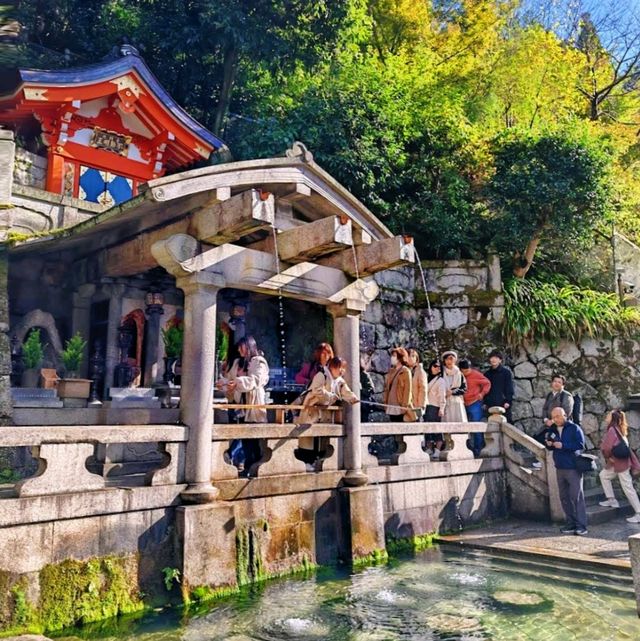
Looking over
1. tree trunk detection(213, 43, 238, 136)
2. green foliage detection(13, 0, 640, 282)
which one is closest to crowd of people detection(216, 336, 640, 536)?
green foliage detection(13, 0, 640, 282)

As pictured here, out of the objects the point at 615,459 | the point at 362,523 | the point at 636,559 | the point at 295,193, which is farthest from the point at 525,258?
the point at 636,559

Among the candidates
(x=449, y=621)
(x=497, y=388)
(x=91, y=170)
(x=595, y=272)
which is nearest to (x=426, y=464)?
(x=497, y=388)

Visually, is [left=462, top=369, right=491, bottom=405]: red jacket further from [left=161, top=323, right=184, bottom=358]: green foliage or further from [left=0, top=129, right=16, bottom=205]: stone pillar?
[left=0, top=129, right=16, bottom=205]: stone pillar

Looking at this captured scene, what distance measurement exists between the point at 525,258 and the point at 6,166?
13092 mm

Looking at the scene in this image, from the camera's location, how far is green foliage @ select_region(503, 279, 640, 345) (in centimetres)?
1577

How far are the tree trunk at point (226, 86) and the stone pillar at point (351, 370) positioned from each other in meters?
11.6

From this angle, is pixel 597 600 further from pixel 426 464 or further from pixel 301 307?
pixel 301 307

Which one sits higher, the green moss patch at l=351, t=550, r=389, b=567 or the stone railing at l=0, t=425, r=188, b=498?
the stone railing at l=0, t=425, r=188, b=498

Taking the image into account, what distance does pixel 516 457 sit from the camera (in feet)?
38.2

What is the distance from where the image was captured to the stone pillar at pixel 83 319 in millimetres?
11352

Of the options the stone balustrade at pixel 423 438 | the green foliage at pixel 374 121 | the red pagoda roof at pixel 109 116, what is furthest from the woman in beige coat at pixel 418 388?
the red pagoda roof at pixel 109 116

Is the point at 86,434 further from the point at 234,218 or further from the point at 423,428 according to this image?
the point at 423,428

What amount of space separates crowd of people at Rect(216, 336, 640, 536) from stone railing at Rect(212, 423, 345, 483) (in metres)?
0.15

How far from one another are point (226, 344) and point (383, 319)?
4359 mm
